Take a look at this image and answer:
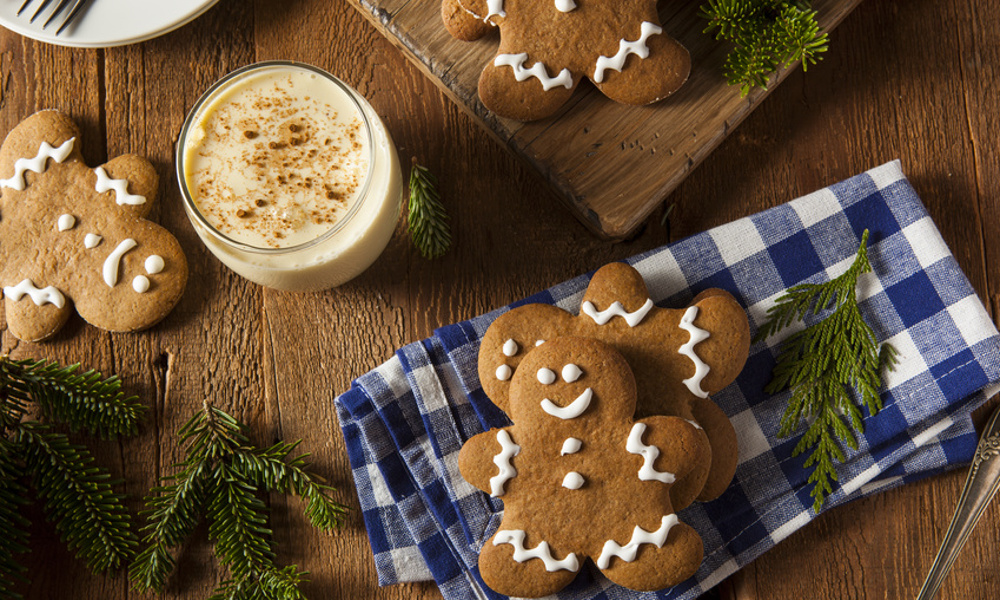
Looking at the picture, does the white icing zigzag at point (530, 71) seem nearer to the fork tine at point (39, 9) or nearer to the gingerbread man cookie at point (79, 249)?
the gingerbread man cookie at point (79, 249)

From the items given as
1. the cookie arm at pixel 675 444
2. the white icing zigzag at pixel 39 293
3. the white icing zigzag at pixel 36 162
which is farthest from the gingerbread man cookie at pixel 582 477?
the white icing zigzag at pixel 36 162

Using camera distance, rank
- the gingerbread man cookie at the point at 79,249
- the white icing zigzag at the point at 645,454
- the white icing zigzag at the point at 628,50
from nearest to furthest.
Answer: the white icing zigzag at the point at 645,454, the white icing zigzag at the point at 628,50, the gingerbread man cookie at the point at 79,249

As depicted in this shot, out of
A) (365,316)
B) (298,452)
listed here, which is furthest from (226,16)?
(298,452)

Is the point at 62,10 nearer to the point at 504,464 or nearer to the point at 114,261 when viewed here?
the point at 114,261

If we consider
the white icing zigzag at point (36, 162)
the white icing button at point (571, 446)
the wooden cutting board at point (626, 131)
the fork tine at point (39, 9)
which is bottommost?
the white icing zigzag at point (36, 162)

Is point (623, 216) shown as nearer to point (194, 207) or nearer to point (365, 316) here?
point (365, 316)

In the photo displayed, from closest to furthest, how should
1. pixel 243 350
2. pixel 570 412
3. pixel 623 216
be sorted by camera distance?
pixel 570 412 < pixel 623 216 < pixel 243 350

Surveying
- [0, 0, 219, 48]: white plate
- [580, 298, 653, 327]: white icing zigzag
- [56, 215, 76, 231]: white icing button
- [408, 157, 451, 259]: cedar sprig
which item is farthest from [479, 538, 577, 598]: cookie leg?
[0, 0, 219, 48]: white plate
